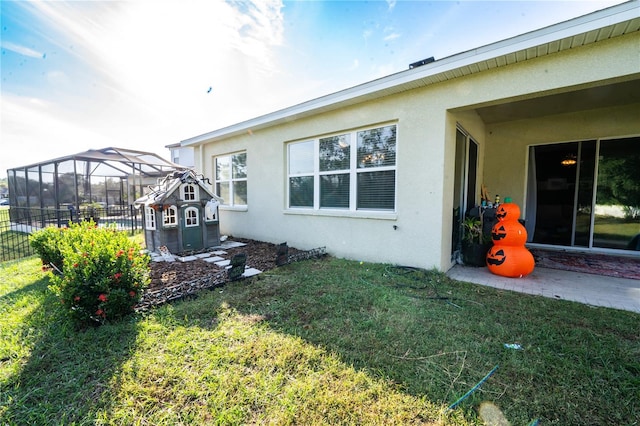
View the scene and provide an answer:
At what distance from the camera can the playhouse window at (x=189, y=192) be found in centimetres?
577

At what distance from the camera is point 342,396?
1709 mm

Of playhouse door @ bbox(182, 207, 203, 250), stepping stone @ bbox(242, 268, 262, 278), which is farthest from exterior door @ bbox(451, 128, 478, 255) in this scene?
playhouse door @ bbox(182, 207, 203, 250)

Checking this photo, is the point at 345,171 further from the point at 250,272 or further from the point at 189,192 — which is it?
the point at 189,192

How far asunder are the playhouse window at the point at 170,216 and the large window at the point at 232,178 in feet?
7.05

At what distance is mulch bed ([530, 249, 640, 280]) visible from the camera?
4367mm

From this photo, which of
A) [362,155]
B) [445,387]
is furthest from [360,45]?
[445,387]

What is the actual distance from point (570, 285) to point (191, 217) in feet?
23.8

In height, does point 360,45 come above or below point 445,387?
above

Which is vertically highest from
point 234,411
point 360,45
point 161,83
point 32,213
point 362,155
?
point 360,45

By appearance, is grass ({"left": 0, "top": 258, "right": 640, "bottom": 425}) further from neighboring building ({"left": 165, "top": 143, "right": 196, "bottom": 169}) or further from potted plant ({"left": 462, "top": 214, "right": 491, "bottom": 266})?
neighboring building ({"left": 165, "top": 143, "right": 196, "bottom": 169})

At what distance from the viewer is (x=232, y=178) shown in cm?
782

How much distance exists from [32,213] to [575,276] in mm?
17413

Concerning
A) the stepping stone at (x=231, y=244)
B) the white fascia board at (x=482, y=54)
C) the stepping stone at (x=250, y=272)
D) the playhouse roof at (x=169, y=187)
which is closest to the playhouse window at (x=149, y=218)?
the playhouse roof at (x=169, y=187)

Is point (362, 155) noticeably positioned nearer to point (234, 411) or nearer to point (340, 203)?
point (340, 203)
